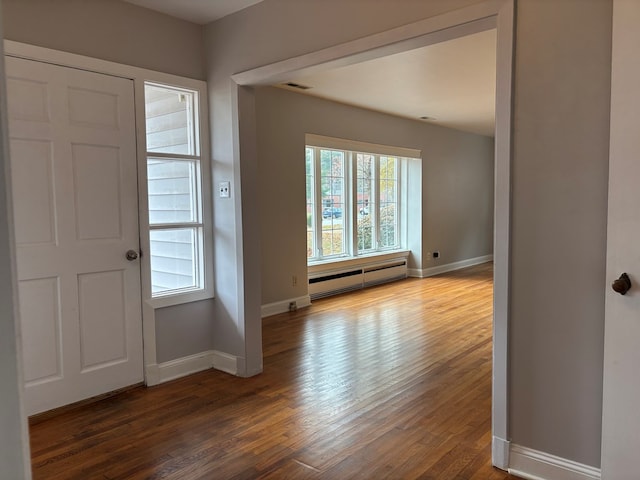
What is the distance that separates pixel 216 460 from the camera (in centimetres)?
227

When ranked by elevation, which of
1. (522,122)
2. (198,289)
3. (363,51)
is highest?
(363,51)

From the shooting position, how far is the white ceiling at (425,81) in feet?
12.9

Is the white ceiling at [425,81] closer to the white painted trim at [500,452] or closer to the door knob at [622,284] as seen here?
the door knob at [622,284]

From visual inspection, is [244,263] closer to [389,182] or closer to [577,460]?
[577,460]

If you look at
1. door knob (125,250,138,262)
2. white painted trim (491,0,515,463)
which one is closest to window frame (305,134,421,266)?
door knob (125,250,138,262)

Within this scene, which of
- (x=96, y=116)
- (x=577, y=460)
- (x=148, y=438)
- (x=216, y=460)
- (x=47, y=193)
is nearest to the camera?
(x=577, y=460)

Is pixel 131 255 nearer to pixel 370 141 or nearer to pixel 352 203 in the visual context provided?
pixel 352 203

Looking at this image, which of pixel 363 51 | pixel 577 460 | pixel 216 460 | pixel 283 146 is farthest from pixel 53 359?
pixel 283 146

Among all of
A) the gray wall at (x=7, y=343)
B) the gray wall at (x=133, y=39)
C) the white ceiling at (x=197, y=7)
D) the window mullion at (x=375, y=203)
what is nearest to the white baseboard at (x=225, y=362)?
the gray wall at (x=133, y=39)

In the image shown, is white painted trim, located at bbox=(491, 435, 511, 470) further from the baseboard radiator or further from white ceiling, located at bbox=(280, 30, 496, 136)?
the baseboard radiator

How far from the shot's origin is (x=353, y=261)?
6570 millimetres

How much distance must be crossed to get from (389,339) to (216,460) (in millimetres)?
2293

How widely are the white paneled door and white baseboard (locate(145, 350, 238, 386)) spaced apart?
0.11m

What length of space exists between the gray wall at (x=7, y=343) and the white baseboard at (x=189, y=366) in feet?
9.27
